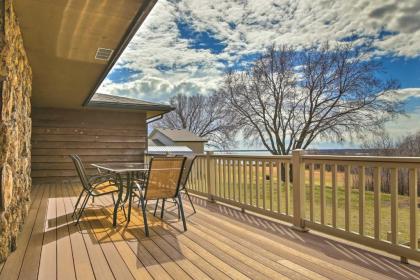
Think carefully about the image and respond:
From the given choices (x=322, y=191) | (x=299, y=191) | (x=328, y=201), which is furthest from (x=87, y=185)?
(x=328, y=201)

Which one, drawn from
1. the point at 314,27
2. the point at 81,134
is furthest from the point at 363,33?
the point at 81,134

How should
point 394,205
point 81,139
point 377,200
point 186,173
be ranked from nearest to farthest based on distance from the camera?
point 394,205
point 377,200
point 186,173
point 81,139

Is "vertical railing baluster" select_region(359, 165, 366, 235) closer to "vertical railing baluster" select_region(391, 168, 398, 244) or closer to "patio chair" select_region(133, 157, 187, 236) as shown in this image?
"vertical railing baluster" select_region(391, 168, 398, 244)

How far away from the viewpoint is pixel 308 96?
677 inches

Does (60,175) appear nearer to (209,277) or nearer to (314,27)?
(209,277)

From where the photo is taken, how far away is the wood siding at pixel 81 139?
8.29 metres

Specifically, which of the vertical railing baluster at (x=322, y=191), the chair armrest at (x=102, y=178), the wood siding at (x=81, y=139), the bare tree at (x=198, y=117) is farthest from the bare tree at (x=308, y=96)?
the chair armrest at (x=102, y=178)

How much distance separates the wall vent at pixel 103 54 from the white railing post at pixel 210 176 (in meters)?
2.23

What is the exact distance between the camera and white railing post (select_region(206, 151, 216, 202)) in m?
5.40

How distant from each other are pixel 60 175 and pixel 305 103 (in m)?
13.2

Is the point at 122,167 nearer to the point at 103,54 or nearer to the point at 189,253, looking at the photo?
the point at 103,54

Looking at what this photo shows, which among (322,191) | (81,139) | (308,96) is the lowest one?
(322,191)

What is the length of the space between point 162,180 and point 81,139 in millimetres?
5873

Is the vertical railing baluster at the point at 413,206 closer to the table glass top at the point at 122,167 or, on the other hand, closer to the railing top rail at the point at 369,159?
the railing top rail at the point at 369,159
